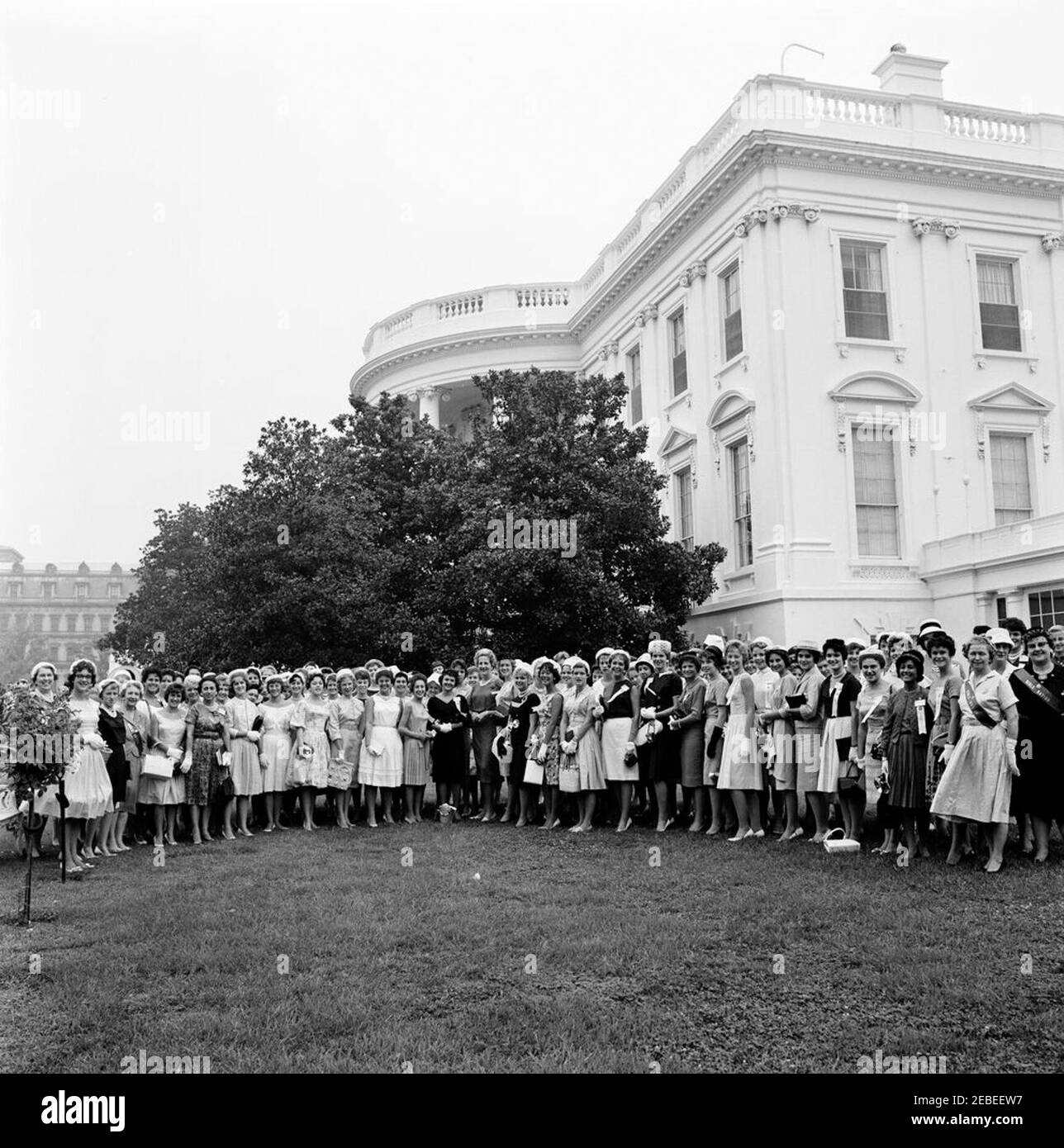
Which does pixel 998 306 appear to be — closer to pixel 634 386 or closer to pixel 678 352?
pixel 678 352

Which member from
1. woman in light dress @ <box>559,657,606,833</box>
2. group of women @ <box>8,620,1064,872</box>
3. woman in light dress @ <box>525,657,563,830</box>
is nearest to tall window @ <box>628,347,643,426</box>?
group of women @ <box>8,620,1064,872</box>

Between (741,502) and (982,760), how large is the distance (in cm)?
1723

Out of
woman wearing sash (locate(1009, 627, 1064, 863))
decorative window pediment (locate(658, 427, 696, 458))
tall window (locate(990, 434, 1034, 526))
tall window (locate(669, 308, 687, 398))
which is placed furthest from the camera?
tall window (locate(669, 308, 687, 398))

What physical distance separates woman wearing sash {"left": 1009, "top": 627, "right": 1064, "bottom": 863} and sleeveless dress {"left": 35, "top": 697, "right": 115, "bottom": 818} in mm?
8553

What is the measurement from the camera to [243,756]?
42.8 feet

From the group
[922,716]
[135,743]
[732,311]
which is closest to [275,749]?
[135,743]

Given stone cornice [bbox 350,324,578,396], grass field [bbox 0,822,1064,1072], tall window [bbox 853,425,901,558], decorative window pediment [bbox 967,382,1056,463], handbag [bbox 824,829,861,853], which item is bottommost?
grass field [bbox 0,822,1064,1072]

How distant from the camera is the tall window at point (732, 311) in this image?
1019 inches

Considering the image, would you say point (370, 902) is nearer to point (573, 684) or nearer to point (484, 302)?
point (573, 684)

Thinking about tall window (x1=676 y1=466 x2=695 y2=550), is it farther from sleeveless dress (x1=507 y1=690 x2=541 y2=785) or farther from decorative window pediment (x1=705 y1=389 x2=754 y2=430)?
sleeveless dress (x1=507 y1=690 x2=541 y2=785)

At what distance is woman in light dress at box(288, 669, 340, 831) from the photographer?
1334 cm
